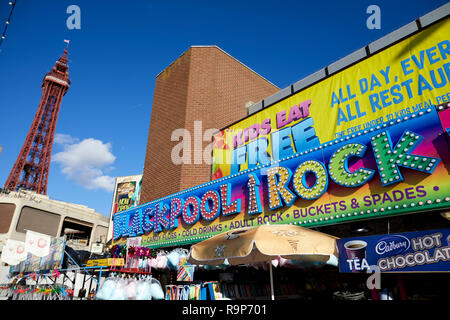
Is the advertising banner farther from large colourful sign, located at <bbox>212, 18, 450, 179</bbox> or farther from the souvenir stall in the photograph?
the souvenir stall

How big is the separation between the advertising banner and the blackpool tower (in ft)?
279

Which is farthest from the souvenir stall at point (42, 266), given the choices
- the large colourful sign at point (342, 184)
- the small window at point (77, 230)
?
the small window at point (77, 230)

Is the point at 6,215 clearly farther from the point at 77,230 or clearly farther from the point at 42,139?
the point at 42,139

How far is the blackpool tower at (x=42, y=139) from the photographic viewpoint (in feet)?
236

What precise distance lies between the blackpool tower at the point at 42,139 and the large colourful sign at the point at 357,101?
80.8 meters

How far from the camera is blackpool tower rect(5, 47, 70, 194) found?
71875mm

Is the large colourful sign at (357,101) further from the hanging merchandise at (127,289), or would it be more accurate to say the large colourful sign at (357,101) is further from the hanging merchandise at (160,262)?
the hanging merchandise at (127,289)

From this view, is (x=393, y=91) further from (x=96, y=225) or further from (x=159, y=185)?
(x=96, y=225)

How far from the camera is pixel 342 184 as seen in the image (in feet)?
20.0

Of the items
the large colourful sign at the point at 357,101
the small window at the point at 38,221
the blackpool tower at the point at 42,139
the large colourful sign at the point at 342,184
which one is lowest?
the large colourful sign at the point at 342,184

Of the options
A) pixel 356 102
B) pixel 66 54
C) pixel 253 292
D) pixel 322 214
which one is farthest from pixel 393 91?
pixel 66 54

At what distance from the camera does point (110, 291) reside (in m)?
6.04

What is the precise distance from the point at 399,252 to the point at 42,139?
92328mm

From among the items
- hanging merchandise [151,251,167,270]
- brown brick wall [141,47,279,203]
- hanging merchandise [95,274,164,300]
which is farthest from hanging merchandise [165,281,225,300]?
brown brick wall [141,47,279,203]
